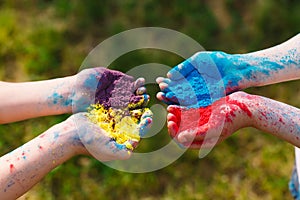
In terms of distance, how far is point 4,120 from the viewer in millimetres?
1401

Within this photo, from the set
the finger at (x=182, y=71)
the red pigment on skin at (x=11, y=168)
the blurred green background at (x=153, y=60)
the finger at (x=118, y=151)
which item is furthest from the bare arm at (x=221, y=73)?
the blurred green background at (x=153, y=60)

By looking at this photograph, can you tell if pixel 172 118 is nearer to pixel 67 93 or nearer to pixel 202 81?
pixel 202 81

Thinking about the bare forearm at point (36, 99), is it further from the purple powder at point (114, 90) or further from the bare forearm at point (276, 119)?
the bare forearm at point (276, 119)

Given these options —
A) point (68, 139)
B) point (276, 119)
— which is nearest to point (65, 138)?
point (68, 139)

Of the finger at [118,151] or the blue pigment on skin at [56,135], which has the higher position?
the blue pigment on skin at [56,135]

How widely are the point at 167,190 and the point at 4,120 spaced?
2.03 feet

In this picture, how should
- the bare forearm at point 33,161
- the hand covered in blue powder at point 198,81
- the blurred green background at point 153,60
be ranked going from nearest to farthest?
the bare forearm at point 33,161, the hand covered in blue powder at point 198,81, the blurred green background at point 153,60

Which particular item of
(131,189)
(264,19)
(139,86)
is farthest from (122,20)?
(139,86)

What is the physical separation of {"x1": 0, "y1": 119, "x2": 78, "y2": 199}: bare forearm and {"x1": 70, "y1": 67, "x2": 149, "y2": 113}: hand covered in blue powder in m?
0.10

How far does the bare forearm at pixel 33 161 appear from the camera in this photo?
1.17 meters

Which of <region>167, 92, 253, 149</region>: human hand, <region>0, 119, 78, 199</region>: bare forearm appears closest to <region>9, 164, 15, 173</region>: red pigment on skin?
<region>0, 119, 78, 199</region>: bare forearm

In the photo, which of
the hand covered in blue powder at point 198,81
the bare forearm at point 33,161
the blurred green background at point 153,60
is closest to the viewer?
the bare forearm at point 33,161

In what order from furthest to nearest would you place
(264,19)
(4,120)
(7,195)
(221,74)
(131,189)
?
(264,19) < (131,189) < (4,120) < (221,74) < (7,195)

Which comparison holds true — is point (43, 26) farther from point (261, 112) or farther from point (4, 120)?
point (261, 112)
